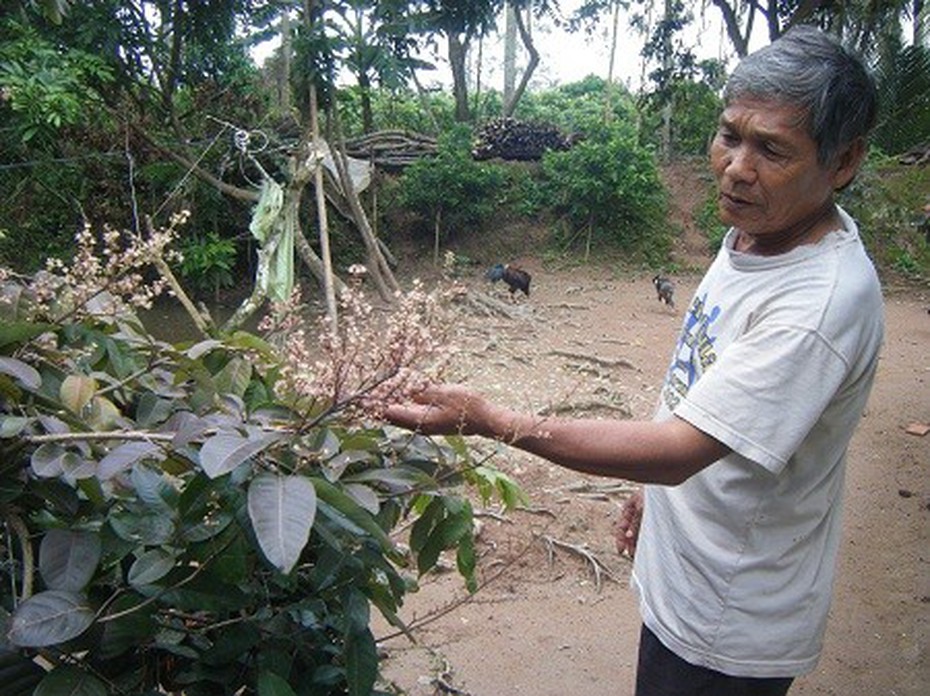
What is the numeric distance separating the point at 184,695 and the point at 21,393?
38 centimetres

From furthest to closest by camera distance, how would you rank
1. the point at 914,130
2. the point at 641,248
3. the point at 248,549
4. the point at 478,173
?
the point at 641,248 → the point at 478,173 → the point at 914,130 → the point at 248,549

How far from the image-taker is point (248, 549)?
33.6 inches

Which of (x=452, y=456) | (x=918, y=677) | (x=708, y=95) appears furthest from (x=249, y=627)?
(x=708, y=95)

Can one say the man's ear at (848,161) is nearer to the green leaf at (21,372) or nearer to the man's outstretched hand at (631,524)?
the man's outstretched hand at (631,524)

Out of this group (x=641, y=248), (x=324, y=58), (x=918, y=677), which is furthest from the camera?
(x=641, y=248)

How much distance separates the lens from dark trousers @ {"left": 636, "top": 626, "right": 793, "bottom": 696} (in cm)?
134

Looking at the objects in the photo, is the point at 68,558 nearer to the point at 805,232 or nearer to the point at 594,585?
the point at 805,232

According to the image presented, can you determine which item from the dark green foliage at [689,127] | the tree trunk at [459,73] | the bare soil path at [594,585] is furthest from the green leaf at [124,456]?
the dark green foliage at [689,127]

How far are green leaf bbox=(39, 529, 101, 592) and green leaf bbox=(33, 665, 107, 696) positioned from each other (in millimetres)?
76

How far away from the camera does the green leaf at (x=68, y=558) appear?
76cm

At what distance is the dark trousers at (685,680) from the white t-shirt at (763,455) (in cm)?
3

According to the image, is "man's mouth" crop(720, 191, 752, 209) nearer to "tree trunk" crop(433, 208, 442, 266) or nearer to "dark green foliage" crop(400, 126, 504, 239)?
"dark green foliage" crop(400, 126, 504, 239)

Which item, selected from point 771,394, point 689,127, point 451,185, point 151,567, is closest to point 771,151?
point 771,394

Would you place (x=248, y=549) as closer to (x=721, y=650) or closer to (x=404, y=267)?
(x=721, y=650)
